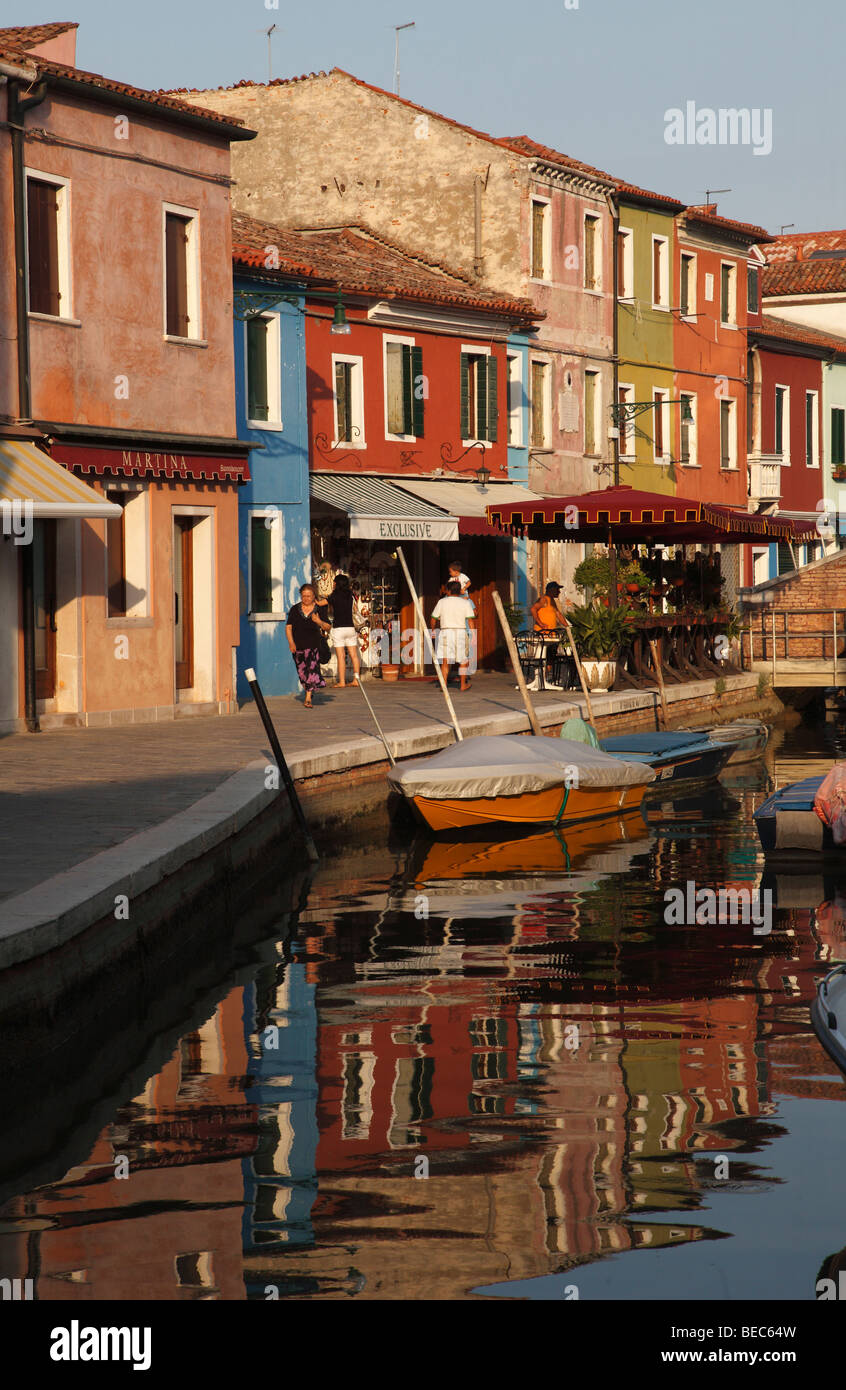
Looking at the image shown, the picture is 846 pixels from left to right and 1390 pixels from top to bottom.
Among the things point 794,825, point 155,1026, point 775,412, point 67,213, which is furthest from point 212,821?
point 775,412

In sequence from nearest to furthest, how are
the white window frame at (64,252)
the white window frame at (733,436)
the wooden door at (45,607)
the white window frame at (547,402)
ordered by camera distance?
the wooden door at (45,607) < the white window frame at (64,252) < the white window frame at (547,402) < the white window frame at (733,436)

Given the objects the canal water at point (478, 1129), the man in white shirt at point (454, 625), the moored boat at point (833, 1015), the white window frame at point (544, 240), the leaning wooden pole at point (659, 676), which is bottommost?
the canal water at point (478, 1129)

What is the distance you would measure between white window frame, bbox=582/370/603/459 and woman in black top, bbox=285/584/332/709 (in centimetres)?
1436

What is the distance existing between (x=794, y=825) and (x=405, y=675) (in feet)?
49.9

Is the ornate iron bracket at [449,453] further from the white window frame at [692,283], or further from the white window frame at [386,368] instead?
the white window frame at [692,283]

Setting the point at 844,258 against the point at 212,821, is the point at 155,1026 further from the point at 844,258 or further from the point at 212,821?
the point at 844,258

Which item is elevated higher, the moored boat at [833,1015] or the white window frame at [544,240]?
the white window frame at [544,240]

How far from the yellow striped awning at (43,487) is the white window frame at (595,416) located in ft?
59.7

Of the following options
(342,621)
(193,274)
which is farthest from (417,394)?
(193,274)

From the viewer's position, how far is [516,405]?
108 feet

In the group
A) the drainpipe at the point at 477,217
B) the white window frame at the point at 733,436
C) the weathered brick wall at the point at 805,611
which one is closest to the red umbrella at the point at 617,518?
the weathered brick wall at the point at 805,611

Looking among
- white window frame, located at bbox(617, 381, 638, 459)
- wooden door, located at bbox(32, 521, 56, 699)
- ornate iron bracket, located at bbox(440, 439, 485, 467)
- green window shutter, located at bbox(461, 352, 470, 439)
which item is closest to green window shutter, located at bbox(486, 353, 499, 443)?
green window shutter, located at bbox(461, 352, 470, 439)

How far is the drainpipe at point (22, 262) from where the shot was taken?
1850 cm

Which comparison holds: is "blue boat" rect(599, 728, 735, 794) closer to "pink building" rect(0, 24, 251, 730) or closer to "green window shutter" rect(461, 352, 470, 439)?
"pink building" rect(0, 24, 251, 730)
